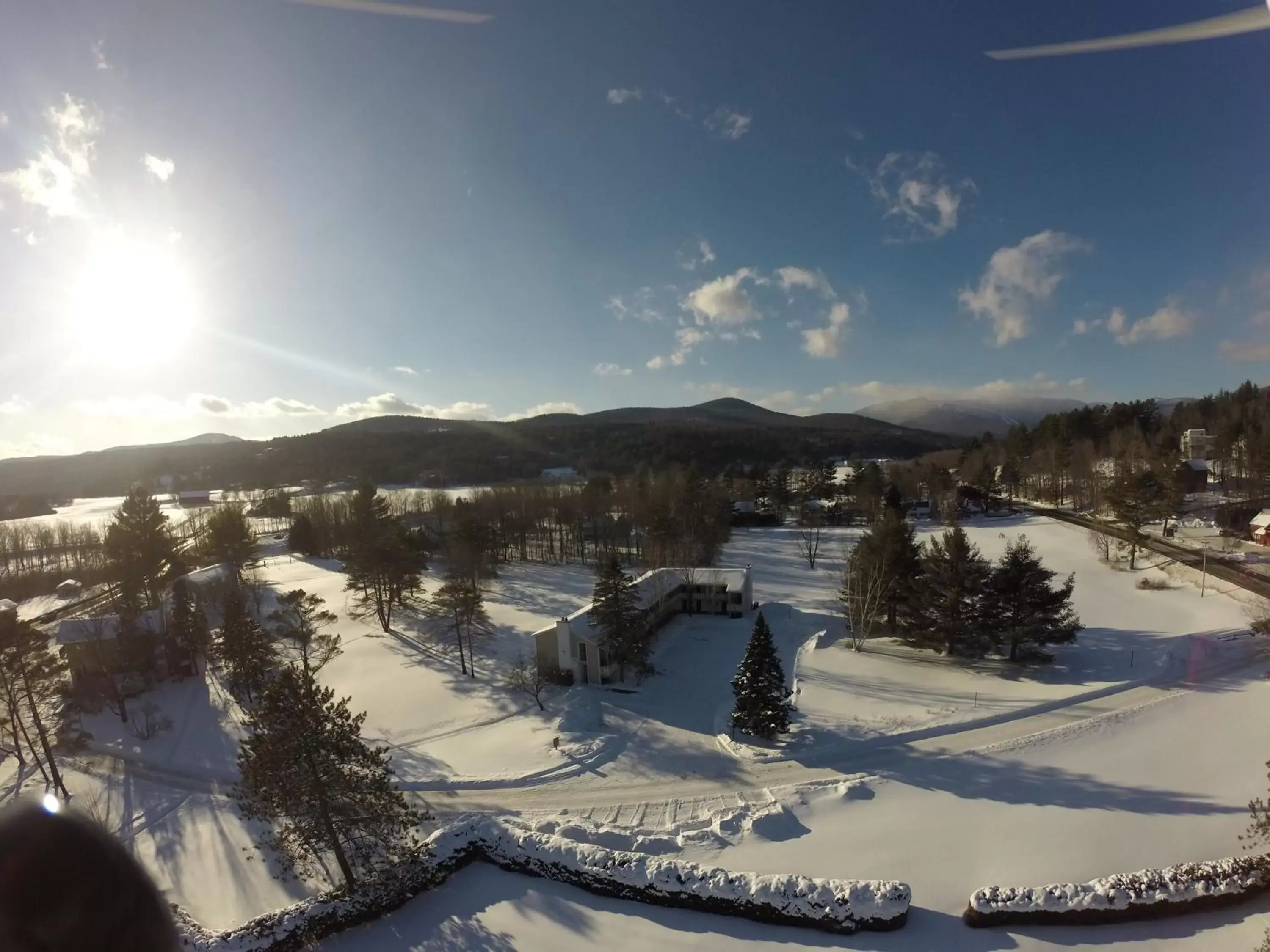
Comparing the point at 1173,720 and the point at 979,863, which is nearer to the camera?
the point at 979,863

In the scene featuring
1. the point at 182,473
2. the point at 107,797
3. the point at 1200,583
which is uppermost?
the point at 182,473

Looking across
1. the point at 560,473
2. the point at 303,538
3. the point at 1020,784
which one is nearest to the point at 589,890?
the point at 1020,784

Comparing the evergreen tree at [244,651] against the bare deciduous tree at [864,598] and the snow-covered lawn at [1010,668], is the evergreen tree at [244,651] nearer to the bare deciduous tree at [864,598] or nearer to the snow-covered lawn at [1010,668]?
the snow-covered lawn at [1010,668]

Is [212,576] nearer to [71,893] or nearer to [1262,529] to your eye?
[71,893]

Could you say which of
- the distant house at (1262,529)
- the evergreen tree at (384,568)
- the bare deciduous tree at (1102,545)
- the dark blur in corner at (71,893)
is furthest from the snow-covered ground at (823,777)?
the distant house at (1262,529)

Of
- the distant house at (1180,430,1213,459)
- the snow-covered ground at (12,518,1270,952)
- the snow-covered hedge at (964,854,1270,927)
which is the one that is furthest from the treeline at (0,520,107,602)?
the distant house at (1180,430,1213,459)

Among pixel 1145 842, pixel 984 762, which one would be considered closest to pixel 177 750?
pixel 984 762

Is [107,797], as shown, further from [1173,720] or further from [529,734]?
[1173,720]
